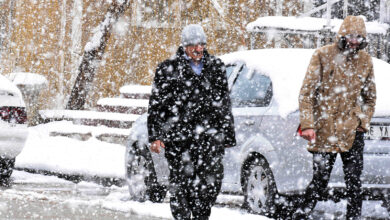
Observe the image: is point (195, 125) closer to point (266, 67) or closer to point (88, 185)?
point (266, 67)

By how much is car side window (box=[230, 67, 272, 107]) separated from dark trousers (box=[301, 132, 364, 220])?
4.38 ft

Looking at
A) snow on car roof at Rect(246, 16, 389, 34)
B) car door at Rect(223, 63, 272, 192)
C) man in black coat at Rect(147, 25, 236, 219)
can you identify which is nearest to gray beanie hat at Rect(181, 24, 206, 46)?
man in black coat at Rect(147, 25, 236, 219)

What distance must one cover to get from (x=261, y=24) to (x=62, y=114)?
451 centimetres

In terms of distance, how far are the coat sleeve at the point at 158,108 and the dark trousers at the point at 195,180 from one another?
0.20 meters

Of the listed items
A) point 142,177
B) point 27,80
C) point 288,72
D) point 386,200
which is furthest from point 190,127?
point 27,80

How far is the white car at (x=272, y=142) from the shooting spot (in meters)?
7.02

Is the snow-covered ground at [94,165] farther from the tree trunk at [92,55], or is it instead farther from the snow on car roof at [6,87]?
the tree trunk at [92,55]

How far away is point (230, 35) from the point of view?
60.0ft

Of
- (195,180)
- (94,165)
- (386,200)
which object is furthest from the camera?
(94,165)

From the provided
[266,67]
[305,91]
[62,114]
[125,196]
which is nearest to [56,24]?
[62,114]

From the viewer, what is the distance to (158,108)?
240 inches

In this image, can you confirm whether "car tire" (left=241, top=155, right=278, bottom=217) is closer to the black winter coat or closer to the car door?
the car door

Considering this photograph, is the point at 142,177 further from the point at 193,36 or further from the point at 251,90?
the point at 193,36

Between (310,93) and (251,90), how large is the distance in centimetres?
167
